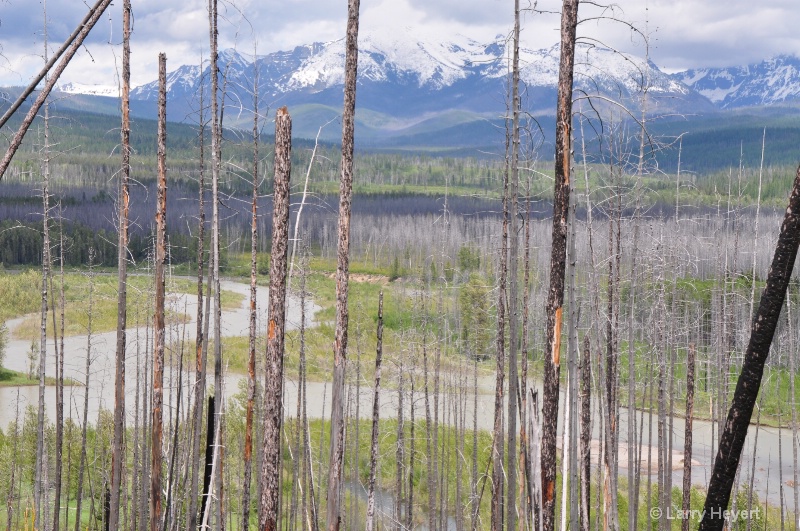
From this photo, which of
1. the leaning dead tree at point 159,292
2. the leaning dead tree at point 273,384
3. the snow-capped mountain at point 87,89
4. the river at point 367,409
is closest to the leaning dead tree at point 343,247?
the leaning dead tree at point 273,384

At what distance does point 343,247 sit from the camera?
7.71 meters

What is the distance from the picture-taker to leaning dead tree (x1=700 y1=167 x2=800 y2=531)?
333 cm

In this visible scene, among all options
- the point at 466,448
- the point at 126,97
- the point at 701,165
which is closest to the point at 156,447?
the point at 126,97

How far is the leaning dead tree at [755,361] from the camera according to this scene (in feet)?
10.9

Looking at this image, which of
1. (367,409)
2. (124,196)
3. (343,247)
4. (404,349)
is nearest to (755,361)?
(343,247)

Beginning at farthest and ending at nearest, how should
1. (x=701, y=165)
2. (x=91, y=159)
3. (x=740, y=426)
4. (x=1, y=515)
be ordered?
(x=701, y=165)
(x=91, y=159)
(x=1, y=515)
(x=740, y=426)

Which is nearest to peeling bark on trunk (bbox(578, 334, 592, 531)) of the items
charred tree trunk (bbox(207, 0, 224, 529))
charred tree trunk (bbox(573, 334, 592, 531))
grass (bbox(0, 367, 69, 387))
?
charred tree trunk (bbox(573, 334, 592, 531))

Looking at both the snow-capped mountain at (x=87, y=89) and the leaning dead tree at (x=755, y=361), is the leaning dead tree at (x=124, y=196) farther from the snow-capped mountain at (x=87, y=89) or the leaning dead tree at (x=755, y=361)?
the leaning dead tree at (x=755, y=361)

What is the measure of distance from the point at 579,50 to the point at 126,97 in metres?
5.96

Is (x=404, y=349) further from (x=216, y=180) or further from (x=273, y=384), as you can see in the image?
(x=273, y=384)

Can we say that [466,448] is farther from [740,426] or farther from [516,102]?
[740,426]

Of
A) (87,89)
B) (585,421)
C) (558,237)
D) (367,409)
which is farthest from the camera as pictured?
(367,409)

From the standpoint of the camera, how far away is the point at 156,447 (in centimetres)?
977

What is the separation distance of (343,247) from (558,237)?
2.40 meters
